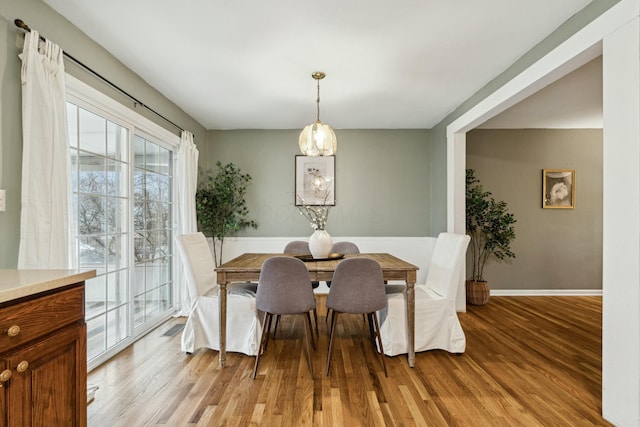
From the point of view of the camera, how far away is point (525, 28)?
2.29 metres

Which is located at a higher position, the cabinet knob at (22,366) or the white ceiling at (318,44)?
the white ceiling at (318,44)

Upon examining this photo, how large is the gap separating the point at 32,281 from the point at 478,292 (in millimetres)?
4477

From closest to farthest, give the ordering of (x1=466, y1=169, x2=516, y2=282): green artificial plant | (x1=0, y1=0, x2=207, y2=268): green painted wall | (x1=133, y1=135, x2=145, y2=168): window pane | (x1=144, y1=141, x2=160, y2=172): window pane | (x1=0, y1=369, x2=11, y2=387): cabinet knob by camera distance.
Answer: (x1=0, y1=369, x2=11, y2=387): cabinet knob → (x1=0, y1=0, x2=207, y2=268): green painted wall → (x1=133, y1=135, x2=145, y2=168): window pane → (x1=144, y1=141, x2=160, y2=172): window pane → (x1=466, y1=169, x2=516, y2=282): green artificial plant

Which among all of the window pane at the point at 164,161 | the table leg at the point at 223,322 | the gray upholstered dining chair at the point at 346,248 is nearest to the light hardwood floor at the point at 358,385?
A: the table leg at the point at 223,322

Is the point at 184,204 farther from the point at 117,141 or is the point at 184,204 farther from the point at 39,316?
the point at 39,316

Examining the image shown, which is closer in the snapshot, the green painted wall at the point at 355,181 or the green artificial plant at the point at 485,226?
the green artificial plant at the point at 485,226

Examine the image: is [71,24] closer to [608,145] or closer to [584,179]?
[608,145]

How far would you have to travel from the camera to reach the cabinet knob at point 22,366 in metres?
1.03

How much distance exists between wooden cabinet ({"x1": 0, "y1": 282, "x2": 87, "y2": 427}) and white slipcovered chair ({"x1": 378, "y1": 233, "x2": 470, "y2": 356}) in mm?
2069

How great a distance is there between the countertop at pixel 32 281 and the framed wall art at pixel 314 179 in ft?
12.1

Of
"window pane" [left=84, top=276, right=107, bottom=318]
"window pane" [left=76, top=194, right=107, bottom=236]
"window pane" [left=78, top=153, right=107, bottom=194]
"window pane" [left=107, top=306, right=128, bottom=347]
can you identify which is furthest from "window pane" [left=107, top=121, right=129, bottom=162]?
"window pane" [left=107, top=306, right=128, bottom=347]

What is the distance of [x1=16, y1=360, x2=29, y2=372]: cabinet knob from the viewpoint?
3.38 feet

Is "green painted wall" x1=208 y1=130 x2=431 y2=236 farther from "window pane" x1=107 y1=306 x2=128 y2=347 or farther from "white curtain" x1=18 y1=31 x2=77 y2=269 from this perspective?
"white curtain" x1=18 y1=31 x2=77 y2=269

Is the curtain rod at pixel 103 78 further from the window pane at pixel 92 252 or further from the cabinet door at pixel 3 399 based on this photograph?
the cabinet door at pixel 3 399
